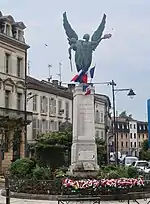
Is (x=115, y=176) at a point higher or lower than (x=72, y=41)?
lower

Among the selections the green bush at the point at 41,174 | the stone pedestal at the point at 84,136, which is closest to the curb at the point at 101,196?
the green bush at the point at 41,174

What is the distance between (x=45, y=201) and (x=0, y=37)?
28507mm

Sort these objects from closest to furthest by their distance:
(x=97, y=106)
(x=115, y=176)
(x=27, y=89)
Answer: (x=115, y=176)
(x=27, y=89)
(x=97, y=106)

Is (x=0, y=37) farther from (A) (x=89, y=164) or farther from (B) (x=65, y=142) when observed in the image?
(A) (x=89, y=164)

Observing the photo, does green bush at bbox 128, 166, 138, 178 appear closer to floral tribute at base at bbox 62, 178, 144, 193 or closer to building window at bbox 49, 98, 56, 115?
floral tribute at base at bbox 62, 178, 144, 193

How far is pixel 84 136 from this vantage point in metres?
22.7

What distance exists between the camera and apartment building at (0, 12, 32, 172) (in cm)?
4478

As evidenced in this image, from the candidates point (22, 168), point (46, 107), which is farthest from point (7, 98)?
point (22, 168)

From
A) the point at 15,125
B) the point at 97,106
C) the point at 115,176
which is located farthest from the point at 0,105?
the point at 97,106

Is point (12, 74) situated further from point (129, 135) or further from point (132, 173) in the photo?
point (129, 135)

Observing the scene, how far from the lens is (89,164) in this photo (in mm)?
22219

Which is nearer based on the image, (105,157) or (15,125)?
(15,125)

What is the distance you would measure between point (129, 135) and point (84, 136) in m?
103

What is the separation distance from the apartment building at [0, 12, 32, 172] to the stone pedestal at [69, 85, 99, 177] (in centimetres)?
1983
